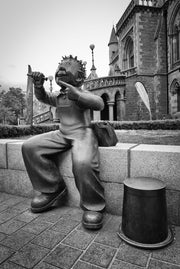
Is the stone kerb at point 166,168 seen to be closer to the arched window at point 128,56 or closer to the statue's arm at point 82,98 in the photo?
the statue's arm at point 82,98

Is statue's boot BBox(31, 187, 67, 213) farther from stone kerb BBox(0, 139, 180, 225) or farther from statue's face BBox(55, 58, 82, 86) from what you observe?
statue's face BBox(55, 58, 82, 86)

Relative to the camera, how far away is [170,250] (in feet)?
5.91

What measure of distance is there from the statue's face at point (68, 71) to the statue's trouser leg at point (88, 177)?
945mm

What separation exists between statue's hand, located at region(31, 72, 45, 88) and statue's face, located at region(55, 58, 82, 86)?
0.20 meters

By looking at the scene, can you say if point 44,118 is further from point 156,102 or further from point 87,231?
point 87,231

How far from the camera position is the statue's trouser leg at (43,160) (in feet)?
8.38

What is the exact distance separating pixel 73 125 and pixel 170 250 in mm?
1765

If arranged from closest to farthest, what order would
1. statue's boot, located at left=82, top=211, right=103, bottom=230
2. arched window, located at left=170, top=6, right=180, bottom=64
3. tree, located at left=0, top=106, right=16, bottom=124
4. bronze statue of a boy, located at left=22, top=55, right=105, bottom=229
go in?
statue's boot, located at left=82, top=211, right=103, bottom=230
bronze statue of a boy, located at left=22, top=55, right=105, bottom=229
arched window, located at left=170, top=6, right=180, bottom=64
tree, located at left=0, top=106, right=16, bottom=124

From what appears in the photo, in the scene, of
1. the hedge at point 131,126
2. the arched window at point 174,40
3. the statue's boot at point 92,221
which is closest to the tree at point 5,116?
the hedge at point 131,126

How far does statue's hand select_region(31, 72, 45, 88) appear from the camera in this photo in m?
2.59

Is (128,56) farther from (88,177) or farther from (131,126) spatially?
(88,177)

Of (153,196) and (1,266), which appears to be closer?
(1,266)

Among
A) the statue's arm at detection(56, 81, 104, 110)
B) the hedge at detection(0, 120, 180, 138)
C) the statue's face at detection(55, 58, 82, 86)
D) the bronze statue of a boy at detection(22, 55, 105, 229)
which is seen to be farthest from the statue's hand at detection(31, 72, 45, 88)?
the hedge at detection(0, 120, 180, 138)

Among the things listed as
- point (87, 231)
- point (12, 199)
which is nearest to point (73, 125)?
point (87, 231)
